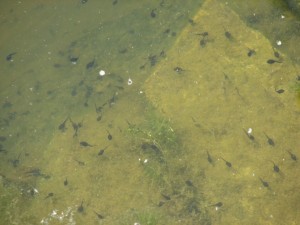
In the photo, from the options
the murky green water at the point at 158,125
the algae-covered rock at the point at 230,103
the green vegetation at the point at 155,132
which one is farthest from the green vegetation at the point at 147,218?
the green vegetation at the point at 155,132

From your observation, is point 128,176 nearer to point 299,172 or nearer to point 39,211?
point 39,211

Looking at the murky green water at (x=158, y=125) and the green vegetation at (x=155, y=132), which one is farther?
the green vegetation at (x=155, y=132)

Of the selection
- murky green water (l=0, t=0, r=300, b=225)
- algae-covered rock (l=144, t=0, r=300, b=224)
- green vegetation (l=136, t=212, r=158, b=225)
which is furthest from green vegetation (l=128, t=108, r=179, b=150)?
green vegetation (l=136, t=212, r=158, b=225)

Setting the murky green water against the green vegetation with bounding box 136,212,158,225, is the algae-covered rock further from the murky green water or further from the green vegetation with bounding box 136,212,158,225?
the green vegetation with bounding box 136,212,158,225

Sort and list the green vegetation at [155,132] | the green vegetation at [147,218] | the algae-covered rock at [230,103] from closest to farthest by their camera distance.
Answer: the algae-covered rock at [230,103], the green vegetation at [147,218], the green vegetation at [155,132]

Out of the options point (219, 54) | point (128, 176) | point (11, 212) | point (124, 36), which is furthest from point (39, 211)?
point (219, 54)

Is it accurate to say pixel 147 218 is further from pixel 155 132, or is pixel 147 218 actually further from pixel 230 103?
pixel 230 103

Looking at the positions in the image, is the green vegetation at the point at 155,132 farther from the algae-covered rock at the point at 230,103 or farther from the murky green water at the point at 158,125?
the algae-covered rock at the point at 230,103

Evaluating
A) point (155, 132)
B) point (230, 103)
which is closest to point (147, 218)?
point (155, 132)

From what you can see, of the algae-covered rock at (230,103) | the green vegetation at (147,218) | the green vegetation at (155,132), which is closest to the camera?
the algae-covered rock at (230,103)
